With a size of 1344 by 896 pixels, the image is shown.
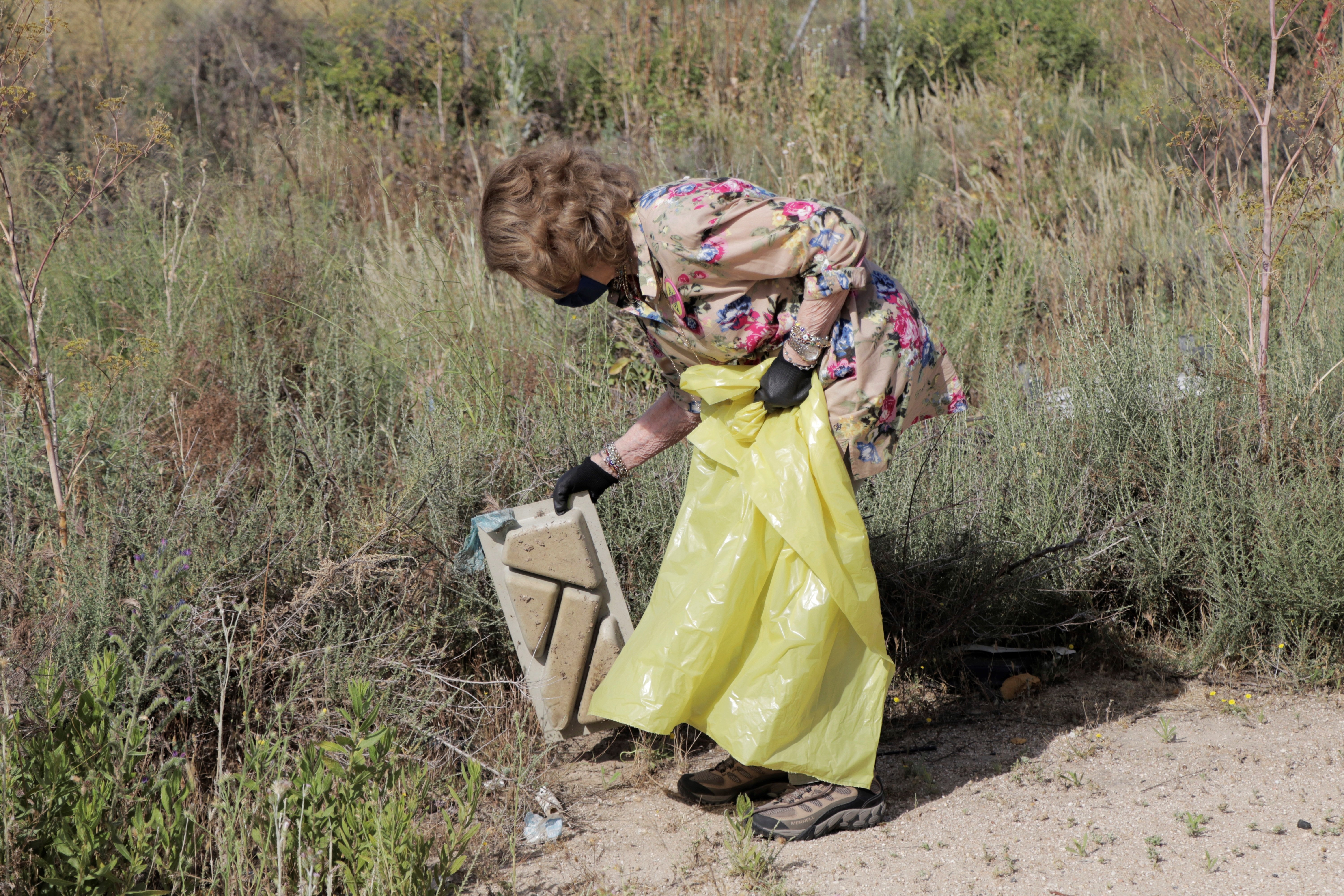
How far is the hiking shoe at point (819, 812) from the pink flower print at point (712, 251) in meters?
1.21

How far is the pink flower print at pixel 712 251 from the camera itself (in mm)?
2084

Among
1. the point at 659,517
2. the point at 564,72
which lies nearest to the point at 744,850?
the point at 659,517

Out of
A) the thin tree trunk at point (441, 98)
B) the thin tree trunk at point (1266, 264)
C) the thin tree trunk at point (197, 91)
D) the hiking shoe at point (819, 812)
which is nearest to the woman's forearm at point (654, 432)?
the hiking shoe at point (819, 812)

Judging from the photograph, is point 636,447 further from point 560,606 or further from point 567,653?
point 567,653

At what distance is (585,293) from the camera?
91.1 inches

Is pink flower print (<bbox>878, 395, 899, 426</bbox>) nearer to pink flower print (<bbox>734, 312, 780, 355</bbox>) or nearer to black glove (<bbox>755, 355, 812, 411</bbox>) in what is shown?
black glove (<bbox>755, 355, 812, 411</bbox>)

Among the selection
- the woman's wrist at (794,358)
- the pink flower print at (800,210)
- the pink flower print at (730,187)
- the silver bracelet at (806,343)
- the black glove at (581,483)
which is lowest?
the black glove at (581,483)

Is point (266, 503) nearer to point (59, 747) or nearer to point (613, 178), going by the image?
point (59, 747)

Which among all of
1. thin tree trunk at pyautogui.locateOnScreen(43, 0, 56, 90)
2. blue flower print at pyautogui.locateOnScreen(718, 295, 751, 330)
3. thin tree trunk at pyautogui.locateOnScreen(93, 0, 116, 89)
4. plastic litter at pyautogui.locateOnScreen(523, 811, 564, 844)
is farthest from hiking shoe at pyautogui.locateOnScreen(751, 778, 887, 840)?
thin tree trunk at pyautogui.locateOnScreen(93, 0, 116, 89)

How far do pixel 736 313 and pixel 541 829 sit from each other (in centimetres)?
126

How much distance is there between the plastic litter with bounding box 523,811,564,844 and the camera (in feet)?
7.84

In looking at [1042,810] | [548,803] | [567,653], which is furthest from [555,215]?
[1042,810]

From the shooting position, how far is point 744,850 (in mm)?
2234

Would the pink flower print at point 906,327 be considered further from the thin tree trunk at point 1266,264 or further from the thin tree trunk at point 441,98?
the thin tree trunk at point 441,98
